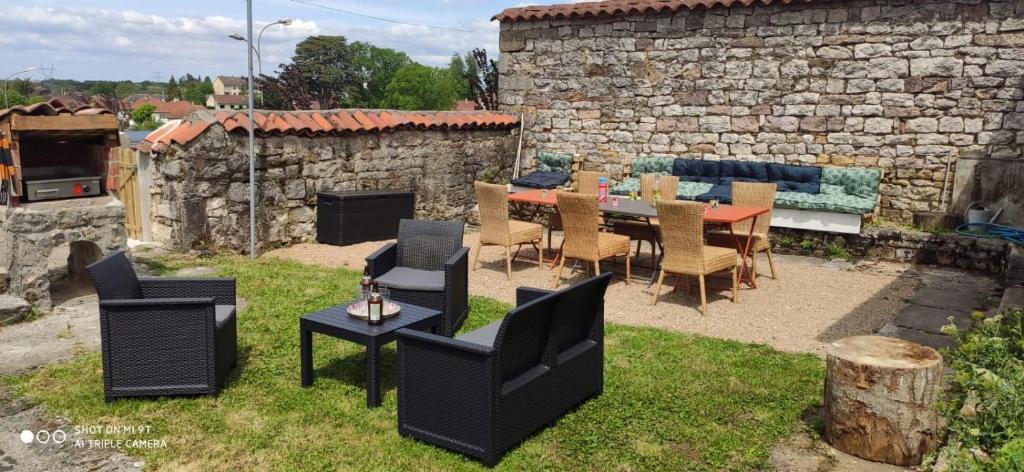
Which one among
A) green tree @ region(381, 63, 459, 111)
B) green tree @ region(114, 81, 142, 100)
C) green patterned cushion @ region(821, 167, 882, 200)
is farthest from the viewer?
green tree @ region(114, 81, 142, 100)

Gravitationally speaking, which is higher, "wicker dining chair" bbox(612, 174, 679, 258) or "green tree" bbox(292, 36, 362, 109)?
"green tree" bbox(292, 36, 362, 109)

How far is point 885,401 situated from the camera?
3.45 metres

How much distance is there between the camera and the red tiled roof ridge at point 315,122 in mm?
7863

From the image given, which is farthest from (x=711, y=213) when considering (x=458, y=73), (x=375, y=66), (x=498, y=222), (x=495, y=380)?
(x=458, y=73)

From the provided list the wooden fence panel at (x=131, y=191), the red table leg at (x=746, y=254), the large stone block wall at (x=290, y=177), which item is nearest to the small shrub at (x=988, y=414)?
the red table leg at (x=746, y=254)

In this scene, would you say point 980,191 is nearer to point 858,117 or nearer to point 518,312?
point 858,117

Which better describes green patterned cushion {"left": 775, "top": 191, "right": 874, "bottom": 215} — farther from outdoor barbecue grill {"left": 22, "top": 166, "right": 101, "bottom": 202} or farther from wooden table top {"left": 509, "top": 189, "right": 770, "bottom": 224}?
outdoor barbecue grill {"left": 22, "top": 166, "right": 101, "bottom": 202}

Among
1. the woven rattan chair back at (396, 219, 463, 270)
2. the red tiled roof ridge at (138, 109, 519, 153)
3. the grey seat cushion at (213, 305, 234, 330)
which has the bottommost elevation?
the grey seat cushion at (213, 305, 234, 330)

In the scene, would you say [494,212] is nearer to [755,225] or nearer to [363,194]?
[363,194]

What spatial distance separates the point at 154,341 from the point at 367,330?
112cm

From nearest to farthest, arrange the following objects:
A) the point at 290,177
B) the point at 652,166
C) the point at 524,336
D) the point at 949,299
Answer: the point at 524,336 < the point at 949,299 < the point at 290,177 < the point at 652,166

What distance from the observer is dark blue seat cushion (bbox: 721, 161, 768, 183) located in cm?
983

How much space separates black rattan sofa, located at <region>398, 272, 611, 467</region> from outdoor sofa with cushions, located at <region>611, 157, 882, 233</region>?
5.79 m

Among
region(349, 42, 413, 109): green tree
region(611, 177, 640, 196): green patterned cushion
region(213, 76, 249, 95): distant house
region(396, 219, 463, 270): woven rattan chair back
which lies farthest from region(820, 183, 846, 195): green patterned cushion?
Result: region(213, 76, 249, 95): distant house
